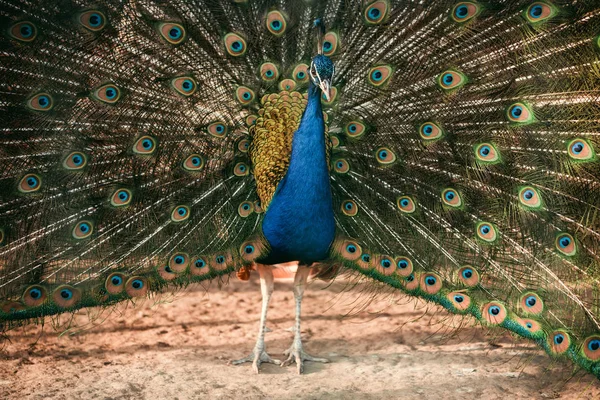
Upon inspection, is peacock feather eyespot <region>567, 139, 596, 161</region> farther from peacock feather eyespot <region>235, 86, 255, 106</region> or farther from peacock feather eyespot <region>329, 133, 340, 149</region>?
peacock feather eyespot <region>235, 86, 255, 106</region>

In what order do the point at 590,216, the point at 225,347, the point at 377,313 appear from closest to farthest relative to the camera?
the point at 590,216 → the point at 225,347 → the point at 377,313

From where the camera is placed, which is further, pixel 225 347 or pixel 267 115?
pixel 225 347

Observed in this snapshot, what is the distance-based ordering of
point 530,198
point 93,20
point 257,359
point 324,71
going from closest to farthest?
point 324,71, point 93,20, point 530,198, point 257,359

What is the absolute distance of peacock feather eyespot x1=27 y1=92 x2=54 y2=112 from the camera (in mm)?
3365

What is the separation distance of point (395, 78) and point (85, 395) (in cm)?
244

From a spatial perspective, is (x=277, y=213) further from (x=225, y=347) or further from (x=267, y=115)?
(x=225, y=347)

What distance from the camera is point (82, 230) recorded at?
349 cm

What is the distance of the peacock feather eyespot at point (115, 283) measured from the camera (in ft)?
11.4

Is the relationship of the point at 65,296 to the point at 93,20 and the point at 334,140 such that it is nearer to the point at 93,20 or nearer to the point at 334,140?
the point at 93,20

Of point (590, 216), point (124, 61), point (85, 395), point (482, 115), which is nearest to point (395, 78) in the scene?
point (482, 115)

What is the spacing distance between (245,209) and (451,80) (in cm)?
135

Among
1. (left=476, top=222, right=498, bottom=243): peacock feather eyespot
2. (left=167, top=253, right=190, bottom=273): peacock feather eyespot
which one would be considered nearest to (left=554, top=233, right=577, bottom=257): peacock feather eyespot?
(left=476, top=222, right=498, bottom=243): peacock feather eyespot

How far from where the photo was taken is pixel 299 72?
3721 mm

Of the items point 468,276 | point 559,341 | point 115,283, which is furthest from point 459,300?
point 115,283
